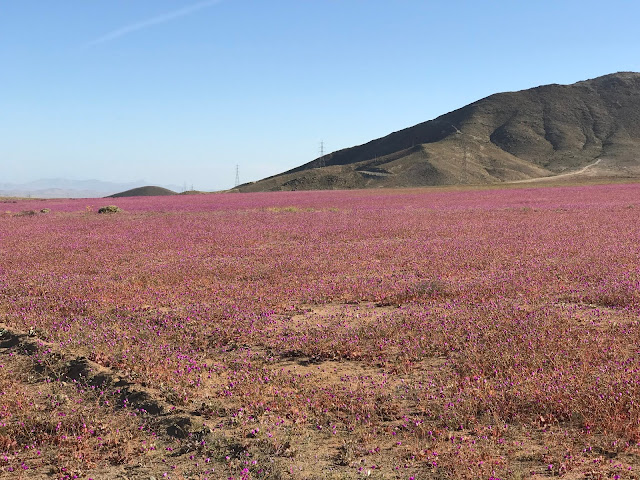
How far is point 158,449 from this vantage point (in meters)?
5.42

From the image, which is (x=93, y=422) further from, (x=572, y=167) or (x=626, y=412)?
(x=572, y=167)

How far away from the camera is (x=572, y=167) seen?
17638 cm

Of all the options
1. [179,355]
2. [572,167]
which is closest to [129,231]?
[179,355]

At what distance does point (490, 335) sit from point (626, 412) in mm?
3003

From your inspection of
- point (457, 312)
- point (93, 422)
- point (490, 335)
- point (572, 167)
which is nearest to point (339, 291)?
point (457, 312)

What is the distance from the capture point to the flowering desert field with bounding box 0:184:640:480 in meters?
5.15

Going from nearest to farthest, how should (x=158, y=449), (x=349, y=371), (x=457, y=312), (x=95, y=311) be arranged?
(x=158, y=449) < (x=349, y=371) < (x=457, y=312) < (x=95, y=311)

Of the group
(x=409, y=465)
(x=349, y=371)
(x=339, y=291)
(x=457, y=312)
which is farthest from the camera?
(x=339, y=291)

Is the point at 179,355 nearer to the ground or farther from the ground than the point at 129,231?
nearer to the ground

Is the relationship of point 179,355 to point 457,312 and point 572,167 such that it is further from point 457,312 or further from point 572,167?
point 572,167

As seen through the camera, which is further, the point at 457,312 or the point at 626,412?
the point at 457,312

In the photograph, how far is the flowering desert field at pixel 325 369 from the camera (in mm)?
5148

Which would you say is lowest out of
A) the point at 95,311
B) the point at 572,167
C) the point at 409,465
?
the point at 409,465

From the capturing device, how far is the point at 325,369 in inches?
305
